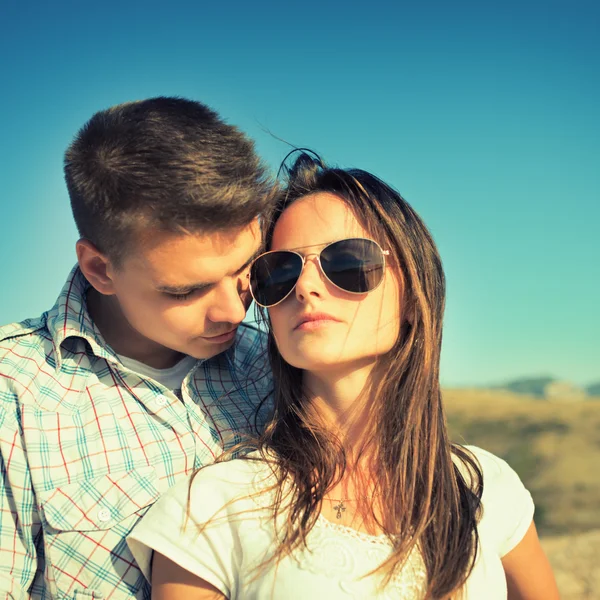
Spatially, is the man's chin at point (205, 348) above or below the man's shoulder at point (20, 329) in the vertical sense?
above

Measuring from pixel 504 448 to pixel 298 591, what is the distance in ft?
58.5

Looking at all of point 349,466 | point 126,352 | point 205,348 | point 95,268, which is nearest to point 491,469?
point 349,466

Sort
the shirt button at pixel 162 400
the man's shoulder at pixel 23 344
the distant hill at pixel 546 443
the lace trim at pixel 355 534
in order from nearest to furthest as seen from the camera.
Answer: the lace trim at pixel 355 534, the man's shoulder at pixel 23 344, the shirt button at pixel 162 400, the distant hill at pixel 546 443

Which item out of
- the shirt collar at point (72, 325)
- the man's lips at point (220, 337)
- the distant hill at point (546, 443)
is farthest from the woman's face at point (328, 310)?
the distant hill at point (546, 443)

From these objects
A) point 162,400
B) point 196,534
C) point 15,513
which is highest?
point 162,400

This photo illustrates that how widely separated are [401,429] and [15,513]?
1.51 metres

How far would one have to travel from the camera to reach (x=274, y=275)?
7.85 feet

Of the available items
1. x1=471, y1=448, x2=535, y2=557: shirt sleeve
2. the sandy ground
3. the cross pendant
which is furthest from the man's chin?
the sandy ground

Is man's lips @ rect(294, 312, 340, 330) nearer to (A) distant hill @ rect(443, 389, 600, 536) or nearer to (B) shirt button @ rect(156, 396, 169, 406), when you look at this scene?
(B) shirt button @ rect(156, 396, 169, 406)

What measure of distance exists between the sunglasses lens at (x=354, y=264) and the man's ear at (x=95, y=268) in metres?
1.05

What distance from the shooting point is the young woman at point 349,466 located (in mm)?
1967

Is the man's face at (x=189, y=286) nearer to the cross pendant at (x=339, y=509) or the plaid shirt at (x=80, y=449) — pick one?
the plaid shirt at (x=80, y=449)

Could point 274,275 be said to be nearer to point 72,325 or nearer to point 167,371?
point 167,371

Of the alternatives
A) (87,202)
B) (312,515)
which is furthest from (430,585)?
(87,202)
